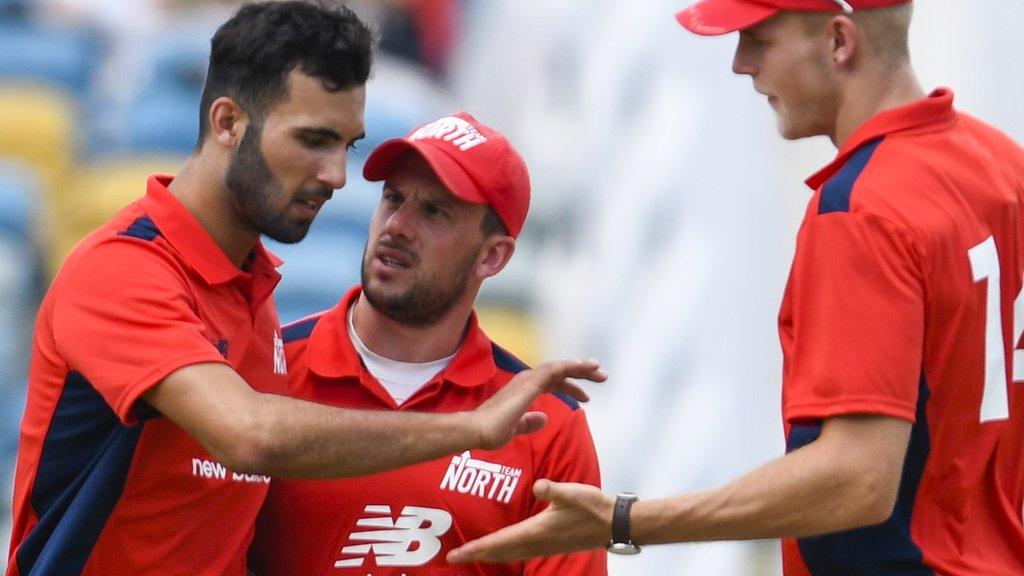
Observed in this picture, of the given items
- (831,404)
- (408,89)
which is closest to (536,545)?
(831,404)

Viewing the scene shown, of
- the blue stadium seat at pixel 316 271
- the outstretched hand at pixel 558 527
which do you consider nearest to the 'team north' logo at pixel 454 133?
the outstretched hand at pixel 558 527

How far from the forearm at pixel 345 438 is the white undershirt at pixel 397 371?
0.51 m

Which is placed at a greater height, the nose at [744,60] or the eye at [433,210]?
the nose at [744,60]

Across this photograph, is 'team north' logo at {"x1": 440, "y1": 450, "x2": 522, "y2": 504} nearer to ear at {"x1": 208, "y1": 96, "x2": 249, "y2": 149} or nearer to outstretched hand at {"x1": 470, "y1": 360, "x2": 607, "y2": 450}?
outstretched hand at {"x1": 470, "y1": 360, "x2": 607, "y2": 450}

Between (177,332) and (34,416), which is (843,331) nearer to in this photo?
(177,332)

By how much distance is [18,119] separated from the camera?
4926 millimetres

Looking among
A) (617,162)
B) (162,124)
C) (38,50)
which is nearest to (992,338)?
(617,162)

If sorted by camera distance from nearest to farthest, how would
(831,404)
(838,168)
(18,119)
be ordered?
1. (831,404)
2. (838,168)
3. (18,119)

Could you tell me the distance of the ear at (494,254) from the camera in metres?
3.06

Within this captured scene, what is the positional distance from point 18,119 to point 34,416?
8.65 ft

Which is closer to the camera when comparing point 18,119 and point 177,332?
point 177,332

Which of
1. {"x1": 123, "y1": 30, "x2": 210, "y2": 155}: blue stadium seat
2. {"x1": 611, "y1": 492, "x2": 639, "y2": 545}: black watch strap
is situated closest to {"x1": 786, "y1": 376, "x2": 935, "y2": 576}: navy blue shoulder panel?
{"x1": 611, "y1": 492, "x2": 639, "y2": 545}: black watch strap

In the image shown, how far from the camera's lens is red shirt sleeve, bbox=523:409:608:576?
114 inches

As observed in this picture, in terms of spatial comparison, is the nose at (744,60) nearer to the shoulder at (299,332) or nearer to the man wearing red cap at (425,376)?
the man wearing red cap at (425,376)
